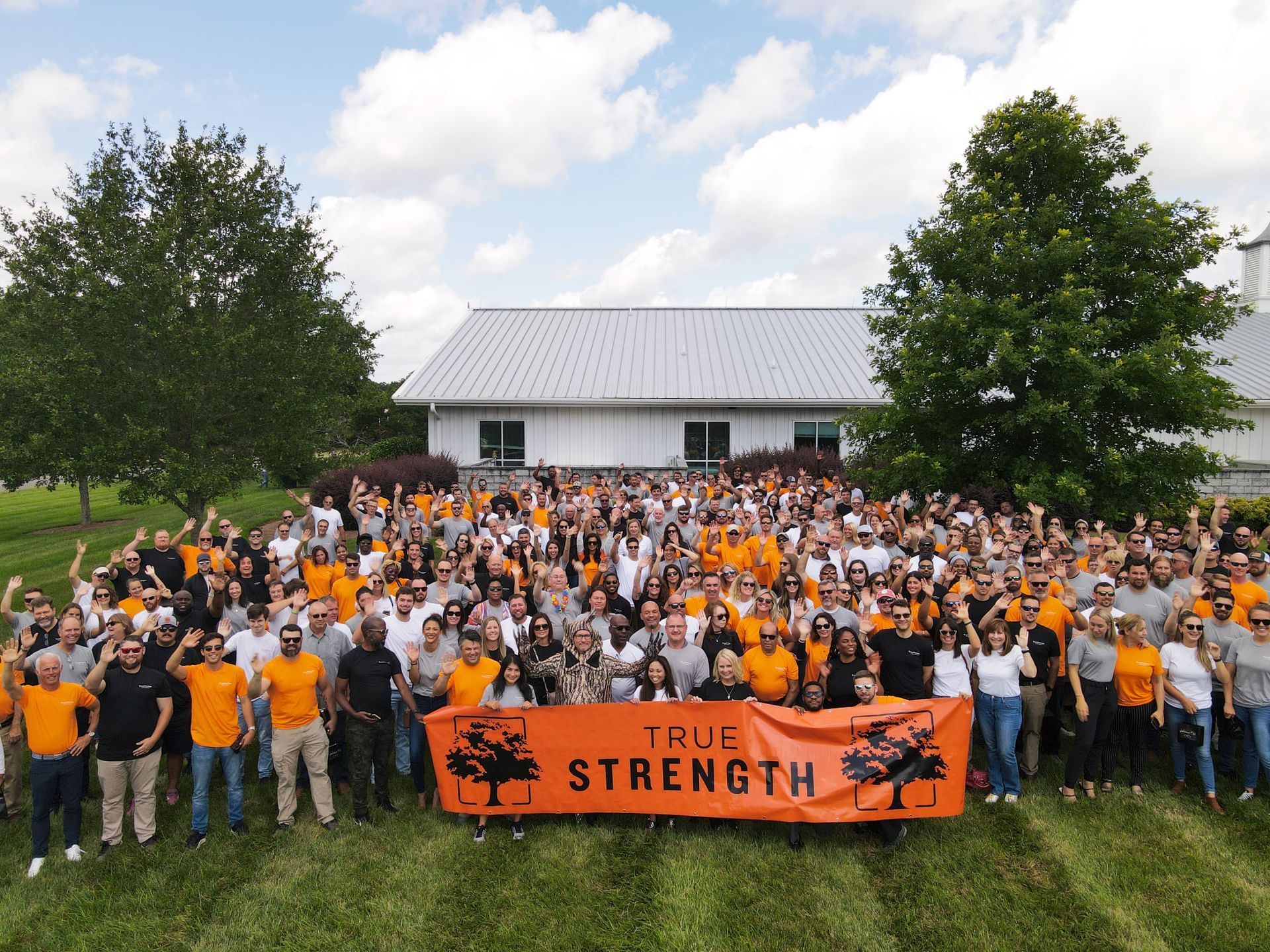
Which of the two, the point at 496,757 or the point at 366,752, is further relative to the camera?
the point at 366,752

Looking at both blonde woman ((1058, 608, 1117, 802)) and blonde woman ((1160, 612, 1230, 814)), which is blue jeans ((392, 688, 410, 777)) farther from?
blonde woman ((1160, 612, 1230, 814))

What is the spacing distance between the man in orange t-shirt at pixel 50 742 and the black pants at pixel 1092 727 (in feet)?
28.5

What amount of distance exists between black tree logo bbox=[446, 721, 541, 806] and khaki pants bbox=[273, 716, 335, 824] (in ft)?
4.11

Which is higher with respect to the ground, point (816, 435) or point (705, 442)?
point (816, 435)

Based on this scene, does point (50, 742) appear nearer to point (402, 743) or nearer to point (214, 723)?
point (214, 723)

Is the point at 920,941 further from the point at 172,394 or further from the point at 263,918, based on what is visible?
the point at 172,394

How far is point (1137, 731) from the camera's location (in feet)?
23.5

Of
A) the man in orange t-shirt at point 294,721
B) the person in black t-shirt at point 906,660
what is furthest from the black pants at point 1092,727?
the man in orange t-shirt at point 294,721

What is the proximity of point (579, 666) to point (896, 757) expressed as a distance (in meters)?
2.84

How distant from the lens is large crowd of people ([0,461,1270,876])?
21.5 ft

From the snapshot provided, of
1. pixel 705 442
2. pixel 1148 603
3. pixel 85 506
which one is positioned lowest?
pixel 1148 603

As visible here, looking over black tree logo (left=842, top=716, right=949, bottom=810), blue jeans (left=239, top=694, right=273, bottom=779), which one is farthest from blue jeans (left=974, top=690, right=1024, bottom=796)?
blue jeans (left=239, top=694, right=273, bottom=779)

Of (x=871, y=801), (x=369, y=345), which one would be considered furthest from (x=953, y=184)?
(x=369, y=345)

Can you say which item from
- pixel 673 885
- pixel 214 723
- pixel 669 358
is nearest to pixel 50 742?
pixel 214 723
